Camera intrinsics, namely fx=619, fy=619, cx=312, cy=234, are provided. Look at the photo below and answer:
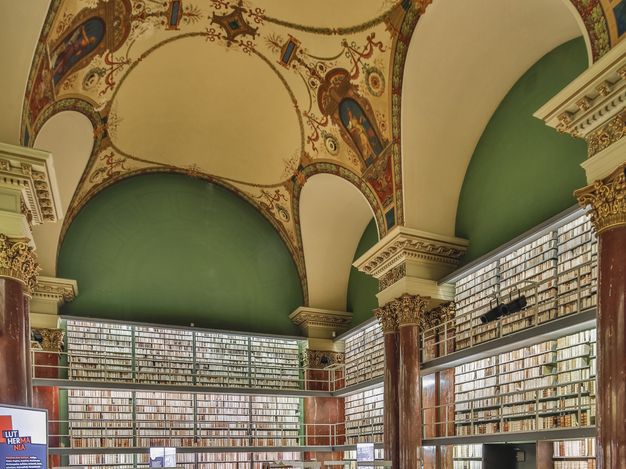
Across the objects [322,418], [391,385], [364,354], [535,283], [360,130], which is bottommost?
[322,418]

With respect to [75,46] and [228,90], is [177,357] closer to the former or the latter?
[228,90]

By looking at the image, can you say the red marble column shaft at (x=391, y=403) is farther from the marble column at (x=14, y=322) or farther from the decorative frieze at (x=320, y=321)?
the marble column at (x=14, y=322)

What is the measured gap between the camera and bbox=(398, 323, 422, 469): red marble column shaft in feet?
34.6

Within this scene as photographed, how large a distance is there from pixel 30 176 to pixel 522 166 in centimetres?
732

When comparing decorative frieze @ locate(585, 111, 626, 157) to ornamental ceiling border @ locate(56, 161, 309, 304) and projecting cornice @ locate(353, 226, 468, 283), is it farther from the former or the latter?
ornamental ceiling border @ locate(56, 161, 309, 304)

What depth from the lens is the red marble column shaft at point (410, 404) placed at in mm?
10555

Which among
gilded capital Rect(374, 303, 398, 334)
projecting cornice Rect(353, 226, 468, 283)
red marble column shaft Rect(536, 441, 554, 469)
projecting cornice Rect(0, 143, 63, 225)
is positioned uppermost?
projecting cornice Rect(0, 143, 63, 225)

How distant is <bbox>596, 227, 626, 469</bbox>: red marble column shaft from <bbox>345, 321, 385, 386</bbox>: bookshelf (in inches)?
271

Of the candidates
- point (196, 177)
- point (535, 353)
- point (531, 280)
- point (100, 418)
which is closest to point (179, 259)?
point (196, 177)

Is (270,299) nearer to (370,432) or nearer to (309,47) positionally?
(370,432)

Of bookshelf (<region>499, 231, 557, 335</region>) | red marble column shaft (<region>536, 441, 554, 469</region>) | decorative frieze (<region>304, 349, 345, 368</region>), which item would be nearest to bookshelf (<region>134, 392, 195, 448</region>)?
decorative frieze (<region>304, 349, 345, 368</region>)

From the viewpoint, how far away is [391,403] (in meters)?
11.2

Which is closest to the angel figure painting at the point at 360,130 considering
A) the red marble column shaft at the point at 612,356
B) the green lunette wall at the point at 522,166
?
the green lunette wall at the point at 522,166

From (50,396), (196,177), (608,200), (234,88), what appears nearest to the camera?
(608,200)
